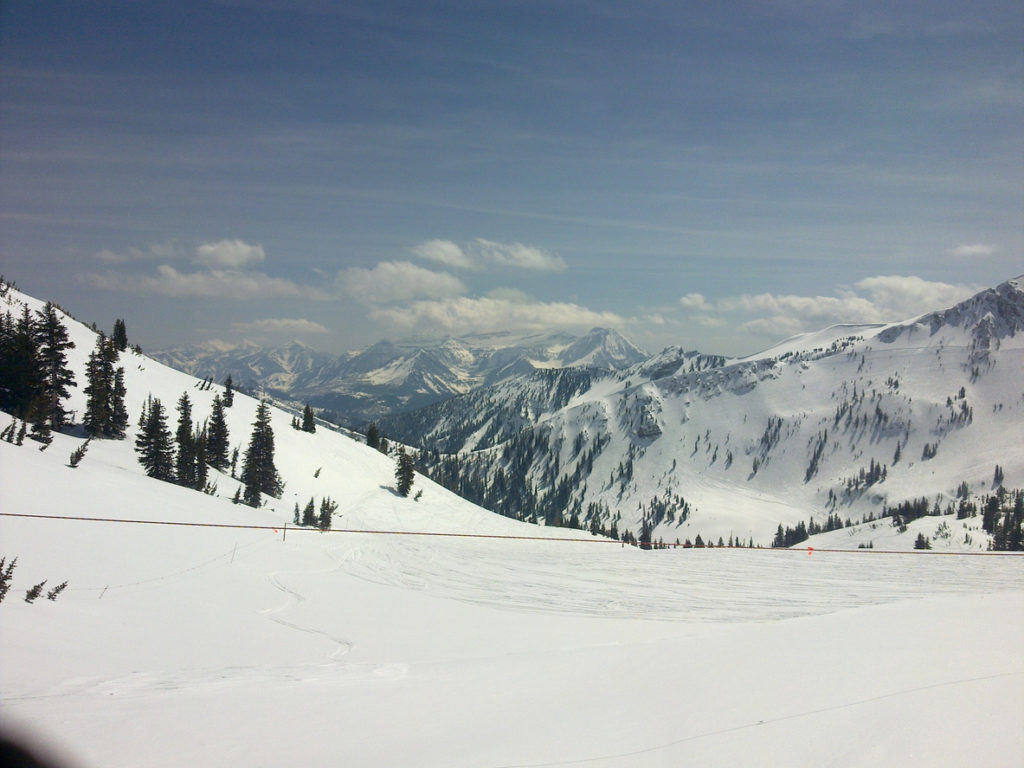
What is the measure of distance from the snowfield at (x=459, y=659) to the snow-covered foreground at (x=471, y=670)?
56 millimetres

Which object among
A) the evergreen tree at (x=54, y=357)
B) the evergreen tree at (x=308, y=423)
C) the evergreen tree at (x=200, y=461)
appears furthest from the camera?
the evergreen tree at (x=308, y=423)

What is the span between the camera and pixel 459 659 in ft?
40.9

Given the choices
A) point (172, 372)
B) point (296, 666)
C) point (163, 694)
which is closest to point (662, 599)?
point (296, 666)

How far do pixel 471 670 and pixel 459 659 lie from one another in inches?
47.2

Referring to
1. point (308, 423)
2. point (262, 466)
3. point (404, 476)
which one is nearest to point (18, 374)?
point (262, 466)

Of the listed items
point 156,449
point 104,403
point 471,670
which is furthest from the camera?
point 104,403

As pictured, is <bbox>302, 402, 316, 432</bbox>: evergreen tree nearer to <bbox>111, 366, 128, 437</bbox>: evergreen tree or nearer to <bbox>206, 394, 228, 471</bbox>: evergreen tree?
<bbox>206, 394, 228, 471</bbox>: evergreen tree

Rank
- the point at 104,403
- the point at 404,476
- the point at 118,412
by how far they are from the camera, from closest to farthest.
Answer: the point at 104,403 < the point at 118,412 < the point at 404,476

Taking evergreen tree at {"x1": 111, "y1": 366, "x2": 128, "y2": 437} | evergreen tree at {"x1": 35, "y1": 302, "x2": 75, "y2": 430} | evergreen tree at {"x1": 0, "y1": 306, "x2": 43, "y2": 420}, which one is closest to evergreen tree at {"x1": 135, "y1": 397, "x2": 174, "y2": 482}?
evergreen tree at {"x1": 111, "y1": 366, "x2": 128, "y2": 437}

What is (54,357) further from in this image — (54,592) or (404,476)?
(54,592)

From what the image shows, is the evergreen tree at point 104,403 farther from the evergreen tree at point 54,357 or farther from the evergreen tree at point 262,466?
the evergreen tree at point 262,466

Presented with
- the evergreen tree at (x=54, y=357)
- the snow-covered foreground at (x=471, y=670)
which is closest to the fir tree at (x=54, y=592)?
the snow-covered foreground at (x=471, y=670)

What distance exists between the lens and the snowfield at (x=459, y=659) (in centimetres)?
692

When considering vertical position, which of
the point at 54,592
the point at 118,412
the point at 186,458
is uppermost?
the point at 118,412
